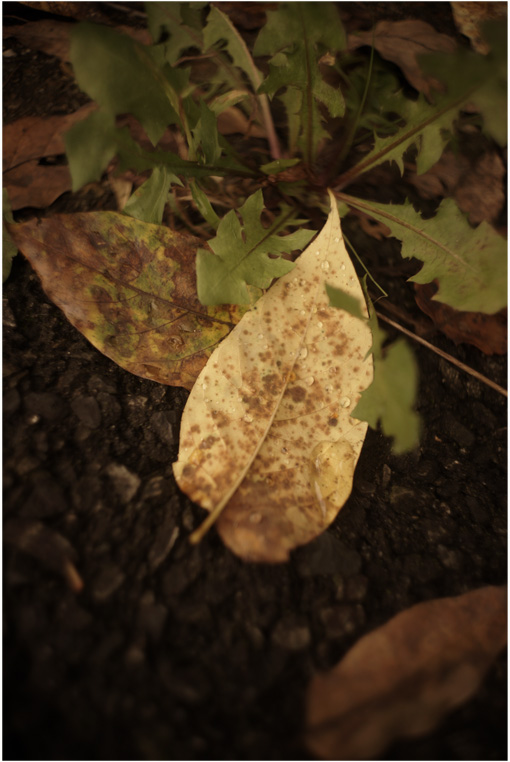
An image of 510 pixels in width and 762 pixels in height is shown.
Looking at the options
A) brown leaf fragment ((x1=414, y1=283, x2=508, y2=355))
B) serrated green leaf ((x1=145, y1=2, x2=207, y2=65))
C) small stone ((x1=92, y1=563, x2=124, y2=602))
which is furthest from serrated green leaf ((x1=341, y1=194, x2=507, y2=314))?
small stone ((x1=92, y1=563, x2=124, y2=602))

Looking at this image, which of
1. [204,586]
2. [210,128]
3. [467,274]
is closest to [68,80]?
[210,128]

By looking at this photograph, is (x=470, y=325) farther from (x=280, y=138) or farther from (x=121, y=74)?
(x=121, y=74)

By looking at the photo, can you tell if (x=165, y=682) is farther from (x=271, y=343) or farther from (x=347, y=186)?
(x=347, y=186)

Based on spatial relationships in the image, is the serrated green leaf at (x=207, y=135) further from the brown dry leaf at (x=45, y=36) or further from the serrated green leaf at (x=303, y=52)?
the brown dry leaf at (x=45, y=36)

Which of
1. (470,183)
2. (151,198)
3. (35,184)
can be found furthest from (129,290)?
(470,183)

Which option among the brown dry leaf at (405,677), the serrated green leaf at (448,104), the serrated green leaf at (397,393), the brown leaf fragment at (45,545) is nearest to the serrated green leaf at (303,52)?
the serrated green leaf at (448,104)
